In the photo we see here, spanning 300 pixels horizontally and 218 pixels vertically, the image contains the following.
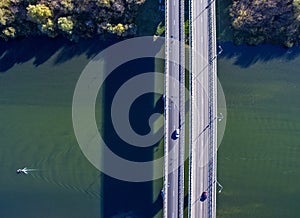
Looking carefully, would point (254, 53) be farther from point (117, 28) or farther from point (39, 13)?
point (39, 13)

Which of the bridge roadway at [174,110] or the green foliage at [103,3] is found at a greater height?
the green foliage at [103,3]

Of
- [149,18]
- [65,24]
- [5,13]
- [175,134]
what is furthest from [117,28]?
[175,134]

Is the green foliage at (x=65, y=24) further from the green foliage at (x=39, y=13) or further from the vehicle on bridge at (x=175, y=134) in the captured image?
the vehicle on bridge at (x=175, y=134)

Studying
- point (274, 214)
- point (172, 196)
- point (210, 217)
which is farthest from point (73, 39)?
point (274, 214)

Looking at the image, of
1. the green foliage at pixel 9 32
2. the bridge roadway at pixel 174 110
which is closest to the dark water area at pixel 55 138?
the green foliage at pixel 9 32

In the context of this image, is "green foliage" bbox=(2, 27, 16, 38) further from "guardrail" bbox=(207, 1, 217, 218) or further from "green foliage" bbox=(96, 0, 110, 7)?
"guardrail" bbox=(207, 1, 217, 218)

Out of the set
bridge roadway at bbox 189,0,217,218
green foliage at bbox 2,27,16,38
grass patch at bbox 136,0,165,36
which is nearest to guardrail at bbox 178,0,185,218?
bridge roadway at bbox 189,0,217,218
